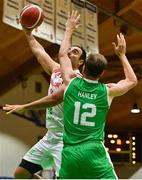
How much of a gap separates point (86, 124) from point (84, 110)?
0.11 m

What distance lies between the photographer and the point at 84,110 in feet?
13.7

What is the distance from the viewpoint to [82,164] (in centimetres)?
413

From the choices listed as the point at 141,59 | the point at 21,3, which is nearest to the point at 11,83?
the point at 141,59

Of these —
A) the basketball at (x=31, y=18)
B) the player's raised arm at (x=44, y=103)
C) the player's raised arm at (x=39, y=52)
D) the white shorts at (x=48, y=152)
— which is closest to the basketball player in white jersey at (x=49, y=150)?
the white shorts at (x=48, y=152)

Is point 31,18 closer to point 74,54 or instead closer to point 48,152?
point 74,54

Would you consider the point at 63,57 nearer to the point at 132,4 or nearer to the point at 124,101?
the point at 132,4

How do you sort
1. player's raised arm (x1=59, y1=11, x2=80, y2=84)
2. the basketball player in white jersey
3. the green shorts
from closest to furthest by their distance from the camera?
the green shorts
player's raised arm (x1=59, y1=11, x2=80, y2=84)
the basketball player in white jersey

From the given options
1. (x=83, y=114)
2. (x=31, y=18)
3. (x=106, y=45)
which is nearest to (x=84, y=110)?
(x=83, y=114)

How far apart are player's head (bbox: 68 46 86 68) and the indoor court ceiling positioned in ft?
15.9

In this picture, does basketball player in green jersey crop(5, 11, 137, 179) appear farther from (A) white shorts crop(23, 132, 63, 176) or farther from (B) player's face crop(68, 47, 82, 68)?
(A) white shorts crop(23, 132, 63, 176)

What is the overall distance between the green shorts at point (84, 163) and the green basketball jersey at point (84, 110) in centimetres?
6

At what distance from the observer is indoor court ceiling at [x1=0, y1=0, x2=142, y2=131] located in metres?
10.4

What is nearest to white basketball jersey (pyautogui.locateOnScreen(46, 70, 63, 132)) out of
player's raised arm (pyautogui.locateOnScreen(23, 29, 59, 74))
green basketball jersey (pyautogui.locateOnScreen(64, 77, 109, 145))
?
player's raised arm (pyautogui.locateOnScreen(23, 29, 59, 74))

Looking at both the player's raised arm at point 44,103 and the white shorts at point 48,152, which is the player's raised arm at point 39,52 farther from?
the player's raised arm at point 44,103
